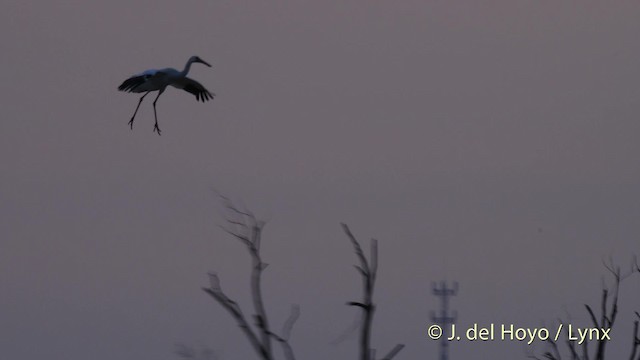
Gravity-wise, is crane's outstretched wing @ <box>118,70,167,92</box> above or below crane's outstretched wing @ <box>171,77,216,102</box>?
below

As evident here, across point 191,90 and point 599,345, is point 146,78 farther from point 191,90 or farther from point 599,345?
point 599,345

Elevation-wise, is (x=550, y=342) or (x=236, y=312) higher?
(x=550, y=342)

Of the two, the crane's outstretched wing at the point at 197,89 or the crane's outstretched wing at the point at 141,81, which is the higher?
the crane's outstretched wing at the point at 197,89

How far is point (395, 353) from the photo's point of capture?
64.1 ft

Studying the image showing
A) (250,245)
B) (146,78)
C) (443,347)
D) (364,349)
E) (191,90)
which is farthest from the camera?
(443,347)

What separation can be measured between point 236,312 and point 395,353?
7.04 feet

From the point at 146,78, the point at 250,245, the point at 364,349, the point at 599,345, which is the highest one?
the point at 146,78

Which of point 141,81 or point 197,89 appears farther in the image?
point 197,89

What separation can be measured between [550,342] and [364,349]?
1525cm

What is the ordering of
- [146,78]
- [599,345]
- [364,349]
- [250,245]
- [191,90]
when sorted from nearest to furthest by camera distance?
[364,349]
[250,245]
[599,345]
[146,78]
[191,90]

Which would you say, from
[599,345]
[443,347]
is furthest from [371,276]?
[443,347]

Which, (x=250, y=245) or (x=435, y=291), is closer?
(x=250, y=245)

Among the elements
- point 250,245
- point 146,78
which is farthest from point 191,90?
point 250,245

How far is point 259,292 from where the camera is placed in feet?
66.7
